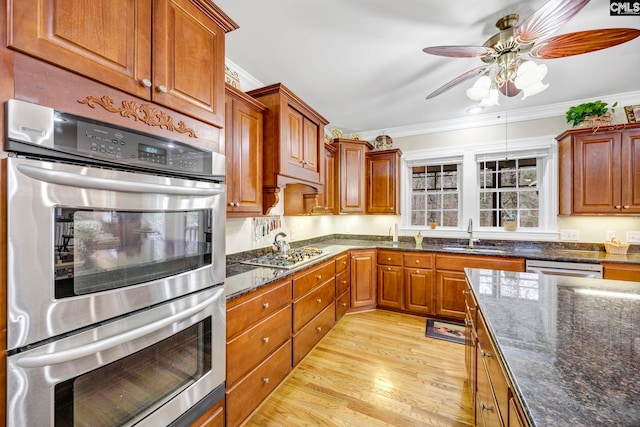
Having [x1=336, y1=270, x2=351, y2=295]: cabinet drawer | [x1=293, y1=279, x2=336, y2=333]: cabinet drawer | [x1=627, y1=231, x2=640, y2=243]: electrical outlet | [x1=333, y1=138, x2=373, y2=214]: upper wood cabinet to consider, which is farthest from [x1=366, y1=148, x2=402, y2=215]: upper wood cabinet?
[x1=627, y1=231, x2=640, y2=243]: electrical outlet

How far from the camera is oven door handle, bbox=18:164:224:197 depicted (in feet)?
2.51

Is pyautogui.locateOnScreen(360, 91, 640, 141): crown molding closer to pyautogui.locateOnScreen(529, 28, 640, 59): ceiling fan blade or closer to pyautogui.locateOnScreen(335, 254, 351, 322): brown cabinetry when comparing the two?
pyautogui.locateOnScreen(529, 28, 640, 59): ceiling fan blade

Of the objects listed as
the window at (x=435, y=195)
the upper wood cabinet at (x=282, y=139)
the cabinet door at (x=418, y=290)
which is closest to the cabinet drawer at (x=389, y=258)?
the cabinet door at (x=418, y=290)

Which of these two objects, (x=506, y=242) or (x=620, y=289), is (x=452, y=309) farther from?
(x=620, y=289)

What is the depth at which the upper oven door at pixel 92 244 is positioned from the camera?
744mm

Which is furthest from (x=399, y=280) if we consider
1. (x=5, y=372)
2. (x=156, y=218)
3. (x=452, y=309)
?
(x=5, y=372)

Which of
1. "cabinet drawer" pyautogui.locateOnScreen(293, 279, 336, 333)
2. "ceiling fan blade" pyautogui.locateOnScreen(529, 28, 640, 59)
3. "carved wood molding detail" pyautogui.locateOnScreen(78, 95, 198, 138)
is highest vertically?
"ceiling fan blade" pyautogui.locateOnScreen(529, 28, 640, 59)

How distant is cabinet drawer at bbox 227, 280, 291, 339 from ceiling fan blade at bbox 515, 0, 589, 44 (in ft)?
7.39

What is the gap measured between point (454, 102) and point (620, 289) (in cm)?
253

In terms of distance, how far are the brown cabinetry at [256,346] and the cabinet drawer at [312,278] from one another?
0.12 m

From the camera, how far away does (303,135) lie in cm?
268

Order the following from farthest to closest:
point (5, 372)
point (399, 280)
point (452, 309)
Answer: point (399, 280), point (452, 309), point (5, 372)

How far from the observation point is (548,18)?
1397mm

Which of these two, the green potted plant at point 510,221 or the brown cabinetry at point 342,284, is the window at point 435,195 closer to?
the green potted plant at point 510,221
